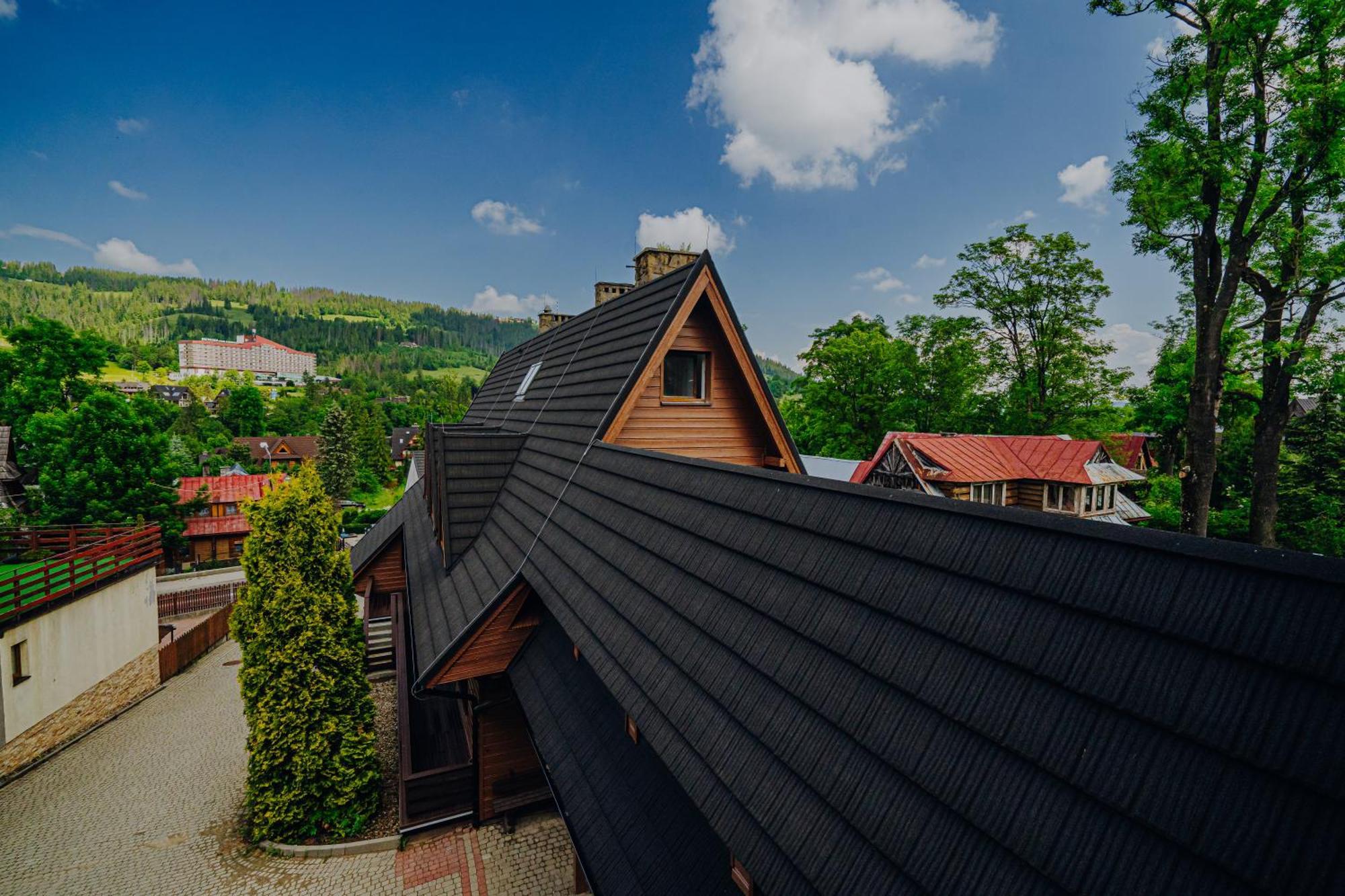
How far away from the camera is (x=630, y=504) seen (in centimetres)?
492

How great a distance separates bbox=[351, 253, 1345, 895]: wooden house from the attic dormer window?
2007 millimetres

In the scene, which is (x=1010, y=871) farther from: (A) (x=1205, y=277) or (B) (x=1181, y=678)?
(A) (x=1205, y=277)

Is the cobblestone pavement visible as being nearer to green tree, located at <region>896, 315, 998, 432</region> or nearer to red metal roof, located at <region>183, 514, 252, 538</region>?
red metal roof, located at <region>183, 514, 252, 538</region>

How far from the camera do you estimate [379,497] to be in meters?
50.2

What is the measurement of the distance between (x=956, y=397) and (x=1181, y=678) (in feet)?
82.9

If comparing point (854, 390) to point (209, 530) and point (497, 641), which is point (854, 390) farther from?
point (209, 530)

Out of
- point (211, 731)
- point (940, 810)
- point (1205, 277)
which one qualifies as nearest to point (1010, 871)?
point (940, 810)

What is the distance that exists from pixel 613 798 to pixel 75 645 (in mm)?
12299

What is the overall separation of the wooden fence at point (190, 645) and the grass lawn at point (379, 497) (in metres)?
30.9

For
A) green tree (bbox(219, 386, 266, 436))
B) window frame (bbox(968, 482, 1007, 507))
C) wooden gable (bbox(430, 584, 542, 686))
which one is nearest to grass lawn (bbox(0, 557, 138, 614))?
wooden gable (bbox(430, 584, 542, 686))

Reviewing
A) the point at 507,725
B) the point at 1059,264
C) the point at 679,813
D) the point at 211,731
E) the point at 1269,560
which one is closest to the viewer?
the point at 1269,560

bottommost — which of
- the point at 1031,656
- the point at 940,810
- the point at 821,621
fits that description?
the point at 940,810

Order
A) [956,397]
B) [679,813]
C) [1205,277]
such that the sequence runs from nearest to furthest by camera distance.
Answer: [679,813], [1205,277], [956,397]

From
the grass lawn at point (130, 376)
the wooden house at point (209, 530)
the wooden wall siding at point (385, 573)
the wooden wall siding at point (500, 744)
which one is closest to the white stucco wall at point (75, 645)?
the wooden wall siding at point (385, 573)
